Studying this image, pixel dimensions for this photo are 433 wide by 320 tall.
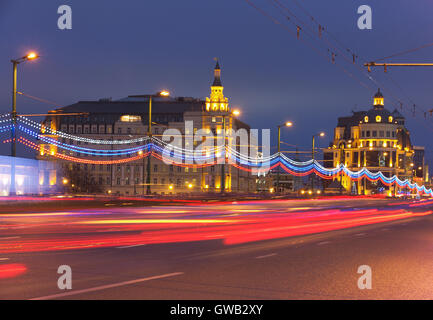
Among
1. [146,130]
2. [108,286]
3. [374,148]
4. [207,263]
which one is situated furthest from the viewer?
[374,148]

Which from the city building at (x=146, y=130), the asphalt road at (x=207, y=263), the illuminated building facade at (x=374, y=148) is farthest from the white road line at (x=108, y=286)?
the illuminated building facade at (x=374, y=148)

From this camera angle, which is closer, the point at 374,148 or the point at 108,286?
the point at 108,286

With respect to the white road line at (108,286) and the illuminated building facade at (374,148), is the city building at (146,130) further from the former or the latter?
the white road line at (108,286)

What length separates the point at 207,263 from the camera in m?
13.4

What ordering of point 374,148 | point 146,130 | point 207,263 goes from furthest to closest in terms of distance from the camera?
1. point 374,148
2. point 146,130
3. point 207,263

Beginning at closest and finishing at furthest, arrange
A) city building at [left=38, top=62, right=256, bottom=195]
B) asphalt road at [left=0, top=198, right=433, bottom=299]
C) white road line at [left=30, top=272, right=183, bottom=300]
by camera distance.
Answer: white road line at [left=30, top=272, right=183, bottom=300]
asphalt road at [left=0, top=198, right=433, bottom=299]
city building at [left=38, top=62, right=256, bottom=195]

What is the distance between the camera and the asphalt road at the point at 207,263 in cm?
985

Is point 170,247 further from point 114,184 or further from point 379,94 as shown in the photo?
point 379,94

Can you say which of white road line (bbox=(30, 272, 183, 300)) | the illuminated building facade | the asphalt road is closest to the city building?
the illuminated building facade

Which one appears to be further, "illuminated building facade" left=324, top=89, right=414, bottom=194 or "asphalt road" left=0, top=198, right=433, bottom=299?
"illuminated building facade" left=324, top=89, right=414, bottom=194

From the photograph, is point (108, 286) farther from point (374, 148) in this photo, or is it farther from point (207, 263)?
point (374, 148)

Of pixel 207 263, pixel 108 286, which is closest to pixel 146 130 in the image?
pixel 207 263

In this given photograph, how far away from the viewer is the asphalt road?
9.85 m

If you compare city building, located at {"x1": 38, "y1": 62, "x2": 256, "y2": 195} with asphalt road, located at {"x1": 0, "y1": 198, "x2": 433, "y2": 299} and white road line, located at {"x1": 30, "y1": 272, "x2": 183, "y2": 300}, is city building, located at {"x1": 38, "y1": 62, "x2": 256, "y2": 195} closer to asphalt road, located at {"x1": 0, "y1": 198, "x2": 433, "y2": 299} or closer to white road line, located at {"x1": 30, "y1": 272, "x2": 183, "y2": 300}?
asphalt road, located at {"x1": 0, "y1": 198, "x2": 433, "y2": 299}
